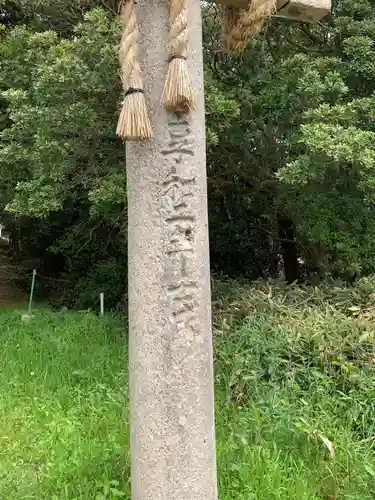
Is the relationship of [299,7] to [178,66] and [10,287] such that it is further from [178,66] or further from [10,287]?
[10,287]

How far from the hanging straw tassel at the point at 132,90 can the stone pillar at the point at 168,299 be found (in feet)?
0.18

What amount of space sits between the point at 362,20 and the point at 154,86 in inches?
150

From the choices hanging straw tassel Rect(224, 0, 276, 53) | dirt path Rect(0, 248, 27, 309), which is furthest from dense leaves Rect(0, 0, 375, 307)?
dirt path Rect(0, 248, 27, 309)

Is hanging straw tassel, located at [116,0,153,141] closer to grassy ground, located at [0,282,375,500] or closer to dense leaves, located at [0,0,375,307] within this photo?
grassy ground, located at [0,282,375,500]

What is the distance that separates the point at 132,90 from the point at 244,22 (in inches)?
21.6

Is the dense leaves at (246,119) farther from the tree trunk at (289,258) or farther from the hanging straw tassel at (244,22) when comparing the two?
the hanging straw tassel at (244,22)

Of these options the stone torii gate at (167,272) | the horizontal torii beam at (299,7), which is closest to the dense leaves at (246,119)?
the horizontal torii beam at (299,7)

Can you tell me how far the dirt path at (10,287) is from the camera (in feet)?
31.4

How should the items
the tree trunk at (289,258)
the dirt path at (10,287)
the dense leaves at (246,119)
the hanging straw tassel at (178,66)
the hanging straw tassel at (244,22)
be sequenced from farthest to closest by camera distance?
the dirt path at (10,287)
the tree trunk at (289,258)
the dense leaves at (246,119)
the hanging straw tassel at (244,22)
the hanging straw tassel at (178,66)

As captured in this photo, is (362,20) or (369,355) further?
(362,20)

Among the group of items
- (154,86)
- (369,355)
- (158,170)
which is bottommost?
(369,355)

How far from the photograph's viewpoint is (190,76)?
1822mm

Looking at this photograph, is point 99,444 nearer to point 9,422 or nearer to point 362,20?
point 9,422

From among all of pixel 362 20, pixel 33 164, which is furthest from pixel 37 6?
pixel 362 20
